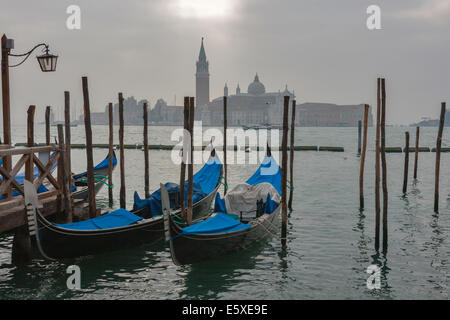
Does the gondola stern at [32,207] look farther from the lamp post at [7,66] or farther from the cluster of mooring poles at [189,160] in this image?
the cluster of mooring poles at [189,160]

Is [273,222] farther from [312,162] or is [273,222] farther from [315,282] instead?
[312,162]

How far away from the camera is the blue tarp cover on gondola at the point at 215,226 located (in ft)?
25.6

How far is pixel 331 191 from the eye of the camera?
1777 cm

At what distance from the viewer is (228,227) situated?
8281mm

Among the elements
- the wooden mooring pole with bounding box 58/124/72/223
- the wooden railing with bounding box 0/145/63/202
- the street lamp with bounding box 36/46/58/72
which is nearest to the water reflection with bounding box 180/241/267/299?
the wooden mooring pole with bounding box 58/124/72/223

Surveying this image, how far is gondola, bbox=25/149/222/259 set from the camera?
720 centimetres

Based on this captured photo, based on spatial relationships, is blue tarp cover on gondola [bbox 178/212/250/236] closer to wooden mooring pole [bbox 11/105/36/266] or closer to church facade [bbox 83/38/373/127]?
wooden mooring pole [bbox 11/105/36/266]

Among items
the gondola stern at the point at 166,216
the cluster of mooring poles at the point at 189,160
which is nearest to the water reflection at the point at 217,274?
the gondola stern at the point at 166,216

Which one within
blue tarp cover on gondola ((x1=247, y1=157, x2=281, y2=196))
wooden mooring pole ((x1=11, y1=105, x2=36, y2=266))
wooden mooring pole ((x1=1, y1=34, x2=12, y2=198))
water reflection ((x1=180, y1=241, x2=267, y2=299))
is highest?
wooden mooring pole ((x1=1, y1=34, x2=12, y2=198))

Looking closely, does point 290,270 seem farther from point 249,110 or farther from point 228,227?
point 249,110

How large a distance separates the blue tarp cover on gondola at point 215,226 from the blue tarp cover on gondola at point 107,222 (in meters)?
1.33
